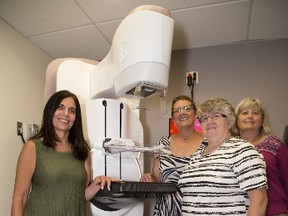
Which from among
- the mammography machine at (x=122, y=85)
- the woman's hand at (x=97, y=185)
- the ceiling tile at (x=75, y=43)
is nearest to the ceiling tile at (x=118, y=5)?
the ceiling tile at (x=75, y=43)

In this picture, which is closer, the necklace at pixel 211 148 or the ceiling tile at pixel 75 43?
the necklace at pixel 211 148

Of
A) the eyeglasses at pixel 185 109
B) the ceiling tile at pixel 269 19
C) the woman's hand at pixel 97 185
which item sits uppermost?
the ceiling tile at pixel 269 19

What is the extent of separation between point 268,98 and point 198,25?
0.89 metres

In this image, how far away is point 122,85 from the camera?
1.25 meters

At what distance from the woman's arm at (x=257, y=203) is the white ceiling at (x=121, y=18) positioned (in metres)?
1.29

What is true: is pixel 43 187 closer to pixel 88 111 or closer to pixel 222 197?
pixel 88 111

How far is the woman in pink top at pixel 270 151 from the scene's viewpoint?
161 cm

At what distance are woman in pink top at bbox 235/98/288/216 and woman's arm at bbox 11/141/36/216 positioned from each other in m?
1.27

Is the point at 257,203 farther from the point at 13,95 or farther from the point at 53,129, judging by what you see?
the point at 13,95

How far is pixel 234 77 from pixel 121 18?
3.80 feet

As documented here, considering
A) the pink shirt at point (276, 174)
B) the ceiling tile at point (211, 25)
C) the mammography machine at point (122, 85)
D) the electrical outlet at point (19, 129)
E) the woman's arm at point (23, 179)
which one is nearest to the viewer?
the mammography machine at point (122, 85)

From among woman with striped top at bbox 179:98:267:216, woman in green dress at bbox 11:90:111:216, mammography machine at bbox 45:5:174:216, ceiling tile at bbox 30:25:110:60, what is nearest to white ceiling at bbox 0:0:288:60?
ceiling tile at bbox 30:25:110:60

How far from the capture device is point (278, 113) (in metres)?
2.44

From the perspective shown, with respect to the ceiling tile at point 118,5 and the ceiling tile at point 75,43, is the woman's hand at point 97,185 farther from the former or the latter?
the ceiling tile at point 75,43
